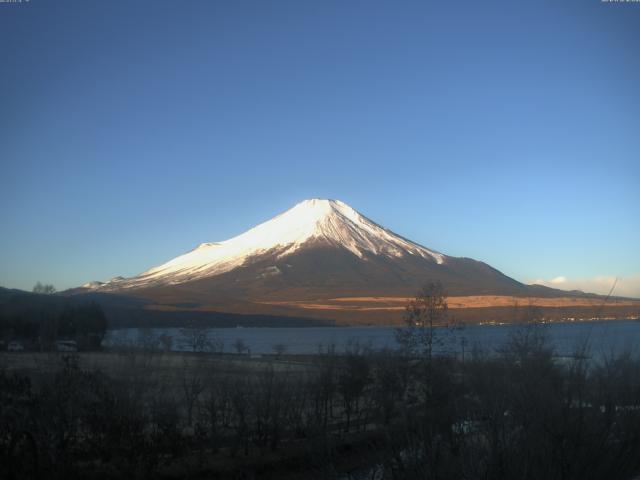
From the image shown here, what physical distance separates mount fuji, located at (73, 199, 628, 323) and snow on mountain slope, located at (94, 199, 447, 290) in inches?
10.6

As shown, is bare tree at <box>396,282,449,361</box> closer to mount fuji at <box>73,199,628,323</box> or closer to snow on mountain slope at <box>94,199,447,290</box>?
mount fuji at <box>73,199,628,323</box>

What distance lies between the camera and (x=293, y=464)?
1603 centimetres

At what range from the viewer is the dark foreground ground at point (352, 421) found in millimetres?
6484

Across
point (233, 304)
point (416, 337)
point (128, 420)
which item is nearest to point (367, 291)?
point (233, 304)

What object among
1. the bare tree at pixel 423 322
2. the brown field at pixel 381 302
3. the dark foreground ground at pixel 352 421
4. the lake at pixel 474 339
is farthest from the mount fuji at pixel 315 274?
the dark foreground ground at pixel 352 421

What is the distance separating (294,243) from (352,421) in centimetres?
15227

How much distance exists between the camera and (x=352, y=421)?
2012cm

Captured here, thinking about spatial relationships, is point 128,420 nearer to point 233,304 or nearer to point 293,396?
point 293,396

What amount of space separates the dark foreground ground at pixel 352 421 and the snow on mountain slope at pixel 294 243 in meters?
134

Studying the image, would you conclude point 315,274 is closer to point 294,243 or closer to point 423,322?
point 294,243

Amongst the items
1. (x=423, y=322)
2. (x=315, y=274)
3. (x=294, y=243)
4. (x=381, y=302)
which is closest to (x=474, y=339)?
(x=423, y=322)

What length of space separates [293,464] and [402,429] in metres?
9.66

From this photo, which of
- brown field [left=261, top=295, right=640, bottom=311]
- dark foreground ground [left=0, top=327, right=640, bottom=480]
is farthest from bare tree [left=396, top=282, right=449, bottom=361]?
brown field [left=261, top=295, right=640, bottom=311]

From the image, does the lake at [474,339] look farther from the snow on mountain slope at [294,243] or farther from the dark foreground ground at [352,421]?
the snow on mountain slope at [294,243]
